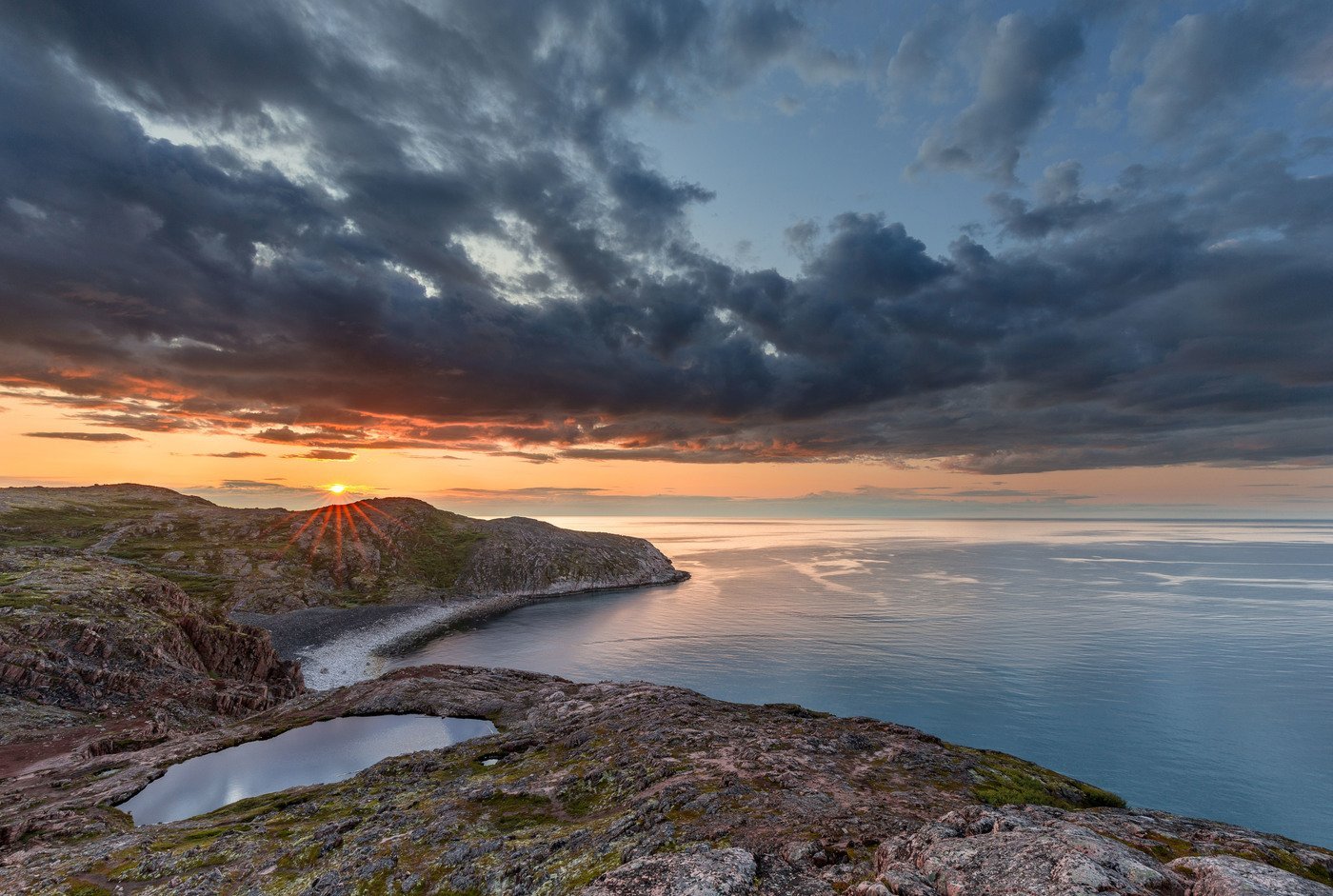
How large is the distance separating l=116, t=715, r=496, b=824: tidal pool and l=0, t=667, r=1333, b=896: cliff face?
7.47ft

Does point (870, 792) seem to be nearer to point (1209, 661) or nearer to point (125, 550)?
point (1209, 661)

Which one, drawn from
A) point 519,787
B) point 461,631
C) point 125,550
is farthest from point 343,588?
point 519,787

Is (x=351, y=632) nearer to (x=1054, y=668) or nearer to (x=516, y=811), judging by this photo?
(x=516, y=811)

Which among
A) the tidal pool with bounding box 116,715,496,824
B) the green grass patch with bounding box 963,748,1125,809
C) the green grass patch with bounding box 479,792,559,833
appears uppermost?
the green grass patch with bounding box 963,748,1125,809

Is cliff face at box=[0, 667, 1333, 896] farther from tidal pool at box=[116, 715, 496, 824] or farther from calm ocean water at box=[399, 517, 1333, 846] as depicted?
calm ocean water at box=[399, 517, 1333, 846]

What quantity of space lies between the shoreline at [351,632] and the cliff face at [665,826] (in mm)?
81437

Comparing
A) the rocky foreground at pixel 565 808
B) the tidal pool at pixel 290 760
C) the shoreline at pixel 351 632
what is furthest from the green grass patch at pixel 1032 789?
the shoreline at pixel 351 632

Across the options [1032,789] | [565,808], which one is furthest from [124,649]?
[1032,789]

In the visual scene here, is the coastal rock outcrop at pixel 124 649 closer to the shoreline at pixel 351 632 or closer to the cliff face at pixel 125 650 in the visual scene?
the cliff face at pixel 125 650

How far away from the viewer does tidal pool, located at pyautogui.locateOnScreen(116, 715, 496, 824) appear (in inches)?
1617

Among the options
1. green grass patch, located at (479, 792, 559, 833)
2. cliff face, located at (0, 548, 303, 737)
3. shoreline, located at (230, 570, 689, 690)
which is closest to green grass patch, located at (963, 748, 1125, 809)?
green grass patch, located at (479, 792, 559, 833)

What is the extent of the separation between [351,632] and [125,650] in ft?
293

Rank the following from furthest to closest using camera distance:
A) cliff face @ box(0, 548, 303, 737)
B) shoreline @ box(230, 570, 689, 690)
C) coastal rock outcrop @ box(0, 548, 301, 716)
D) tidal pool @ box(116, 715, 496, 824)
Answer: shoreline @ box(230, 570, 689, 690) < coastal rock outcrop @ box(0, 548, 301, 716) < cliff face @ box(0, 548, 303, 737) < tidal pool @ box(116, 715, 496, 824)

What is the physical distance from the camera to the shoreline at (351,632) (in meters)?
124
